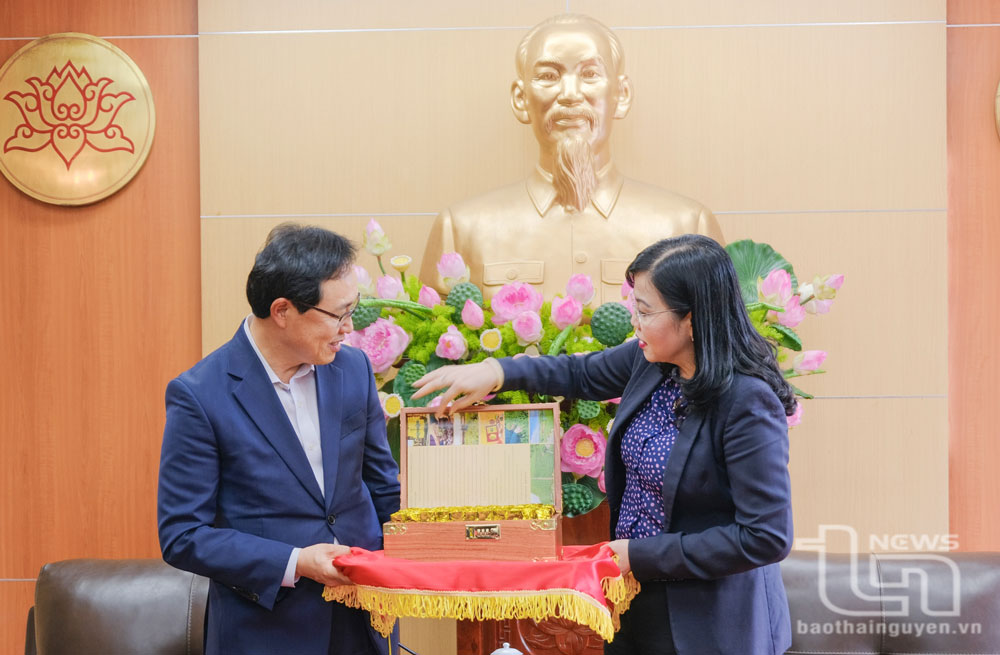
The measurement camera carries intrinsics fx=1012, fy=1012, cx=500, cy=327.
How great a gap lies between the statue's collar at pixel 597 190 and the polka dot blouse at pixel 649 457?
1525mm

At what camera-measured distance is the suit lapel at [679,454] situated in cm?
181

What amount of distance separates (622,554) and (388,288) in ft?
4.09

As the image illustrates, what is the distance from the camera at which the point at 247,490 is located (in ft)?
6.26

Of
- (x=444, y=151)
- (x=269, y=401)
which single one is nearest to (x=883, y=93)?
(x=444, y=151)

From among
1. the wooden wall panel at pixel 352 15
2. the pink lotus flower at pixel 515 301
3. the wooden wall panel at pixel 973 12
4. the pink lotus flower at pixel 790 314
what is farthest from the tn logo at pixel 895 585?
the wooden wall panel at pixel 352 15

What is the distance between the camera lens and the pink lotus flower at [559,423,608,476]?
263 cm

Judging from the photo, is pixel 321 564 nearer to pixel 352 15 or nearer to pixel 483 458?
pixel 483 458

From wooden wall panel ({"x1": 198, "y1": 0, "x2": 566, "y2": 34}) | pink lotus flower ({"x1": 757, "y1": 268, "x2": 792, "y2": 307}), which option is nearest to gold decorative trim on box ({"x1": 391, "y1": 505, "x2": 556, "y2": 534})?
pink lotus flower ({"x1": 757, "y1": 268, "x2": 792, "y2": 307})

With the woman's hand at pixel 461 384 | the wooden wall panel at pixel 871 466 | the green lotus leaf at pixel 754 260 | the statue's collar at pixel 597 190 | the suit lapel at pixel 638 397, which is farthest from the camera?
the wooden wall panel at pixel 871 466

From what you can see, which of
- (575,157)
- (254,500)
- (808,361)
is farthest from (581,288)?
(254,500)

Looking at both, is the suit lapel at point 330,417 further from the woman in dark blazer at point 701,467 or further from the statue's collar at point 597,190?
the statue's collar at point 597,190

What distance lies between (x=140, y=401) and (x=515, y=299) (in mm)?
1885

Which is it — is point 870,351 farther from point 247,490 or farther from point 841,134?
point 247,490

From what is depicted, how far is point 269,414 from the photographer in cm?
191
